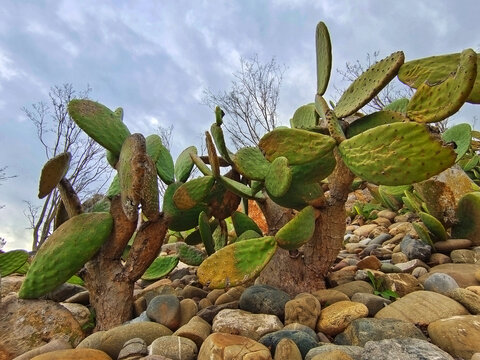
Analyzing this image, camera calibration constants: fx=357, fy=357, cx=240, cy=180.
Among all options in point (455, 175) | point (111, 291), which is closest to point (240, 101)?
point (455, 175)

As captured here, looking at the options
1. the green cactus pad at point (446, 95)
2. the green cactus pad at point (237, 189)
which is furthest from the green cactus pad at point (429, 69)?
the green cactus pad at point (237, 189)

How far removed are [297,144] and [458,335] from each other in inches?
34.3

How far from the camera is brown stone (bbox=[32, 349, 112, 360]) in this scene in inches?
46.3

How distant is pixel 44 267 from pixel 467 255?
2.27 m

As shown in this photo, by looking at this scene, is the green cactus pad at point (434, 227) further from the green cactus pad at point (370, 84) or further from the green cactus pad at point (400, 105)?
the green cactus pad at point (370, 84)

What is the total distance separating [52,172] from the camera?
5.24ft

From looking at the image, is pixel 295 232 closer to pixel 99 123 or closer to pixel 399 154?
pixel 399 154

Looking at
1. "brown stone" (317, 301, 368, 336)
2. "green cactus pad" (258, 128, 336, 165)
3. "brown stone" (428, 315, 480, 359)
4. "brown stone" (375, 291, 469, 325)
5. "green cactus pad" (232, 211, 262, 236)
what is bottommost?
"brown stone" (428, 315, 480, 359)

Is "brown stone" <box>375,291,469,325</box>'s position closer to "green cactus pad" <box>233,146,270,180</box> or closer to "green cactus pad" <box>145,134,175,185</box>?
"green cactus pad" <box>233,146,270,180</box>

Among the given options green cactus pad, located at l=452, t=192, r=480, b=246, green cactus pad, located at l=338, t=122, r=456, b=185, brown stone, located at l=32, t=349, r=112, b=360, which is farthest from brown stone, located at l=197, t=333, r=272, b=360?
green cactus pad, located at l=452, t=192, r=480, b=246

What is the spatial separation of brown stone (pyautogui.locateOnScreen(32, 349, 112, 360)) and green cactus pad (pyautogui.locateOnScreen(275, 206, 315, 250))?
0.76 meters

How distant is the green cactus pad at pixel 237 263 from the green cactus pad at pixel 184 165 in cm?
78

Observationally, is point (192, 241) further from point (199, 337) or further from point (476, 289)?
point (476, 289)

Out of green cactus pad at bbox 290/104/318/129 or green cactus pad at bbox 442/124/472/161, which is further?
green cactus pad at bbox 442/124/472/161
